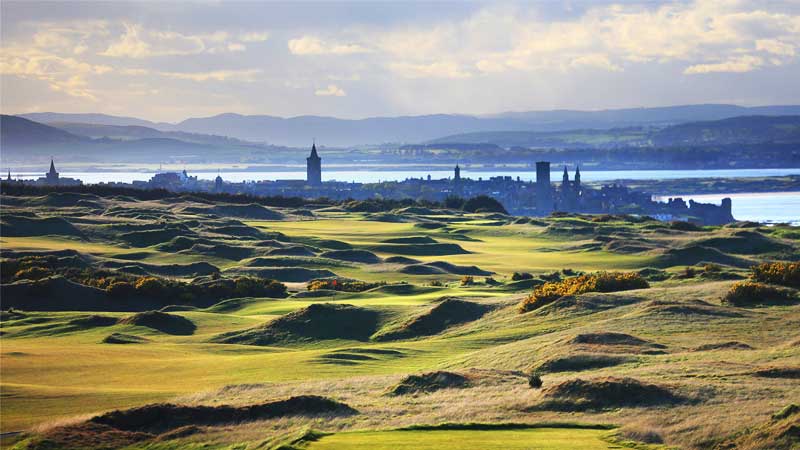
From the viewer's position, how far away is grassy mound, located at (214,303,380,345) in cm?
3519

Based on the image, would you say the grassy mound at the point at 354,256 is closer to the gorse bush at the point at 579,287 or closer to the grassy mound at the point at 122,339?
the gorse bush at the point at 579,287

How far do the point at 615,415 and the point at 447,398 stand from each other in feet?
11.7

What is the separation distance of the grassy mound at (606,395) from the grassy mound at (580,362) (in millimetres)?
3982

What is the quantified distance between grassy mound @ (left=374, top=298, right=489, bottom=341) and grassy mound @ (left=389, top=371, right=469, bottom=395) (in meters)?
12.3

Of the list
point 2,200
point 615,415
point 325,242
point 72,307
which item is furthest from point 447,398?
point 2,200

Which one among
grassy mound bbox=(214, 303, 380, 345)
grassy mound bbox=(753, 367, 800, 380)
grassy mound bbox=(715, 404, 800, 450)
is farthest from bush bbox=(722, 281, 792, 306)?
grassy mound bbox=(715, 404, 800, 450)

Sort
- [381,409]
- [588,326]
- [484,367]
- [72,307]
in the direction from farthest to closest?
[72,307]
[588,326]
[484,367]
[381,409]

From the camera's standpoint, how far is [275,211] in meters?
120

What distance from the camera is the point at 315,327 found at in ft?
118

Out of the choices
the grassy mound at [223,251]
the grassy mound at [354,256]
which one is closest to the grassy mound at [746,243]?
the grassy mound at [354,256]

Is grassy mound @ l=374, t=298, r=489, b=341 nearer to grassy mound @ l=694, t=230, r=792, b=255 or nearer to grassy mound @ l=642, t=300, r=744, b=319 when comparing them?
grassy mound @ l=642, t=300, r=744, b=319

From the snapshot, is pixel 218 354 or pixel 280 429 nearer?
pixel 280 429

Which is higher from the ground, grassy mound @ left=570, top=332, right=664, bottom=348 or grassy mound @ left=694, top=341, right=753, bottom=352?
grassy mound @ left=570, top=332, right=664, bottom=348

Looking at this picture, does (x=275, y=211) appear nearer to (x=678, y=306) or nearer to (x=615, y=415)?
(x=678, y=306)
